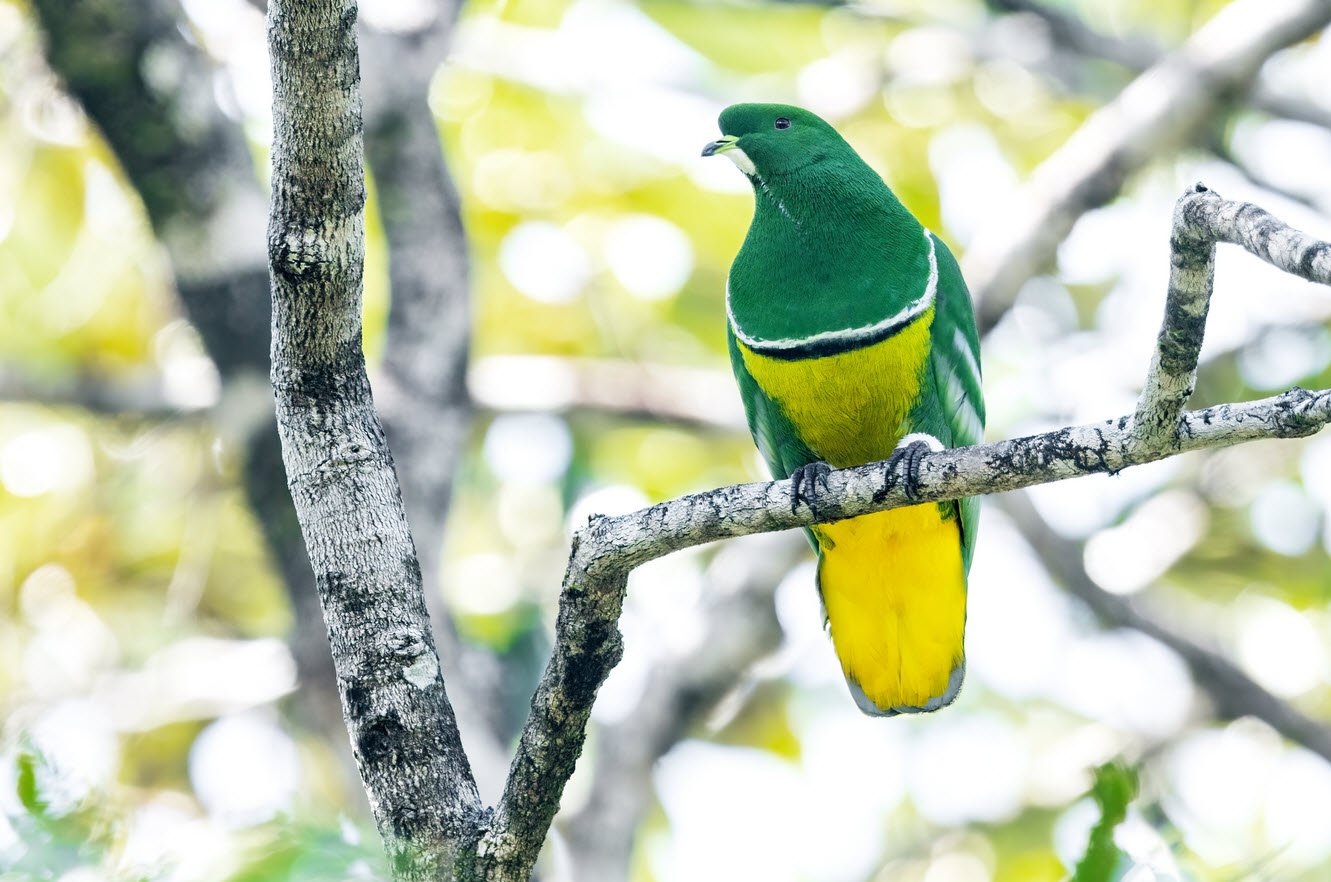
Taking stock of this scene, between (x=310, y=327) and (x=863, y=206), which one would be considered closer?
(x=310, y=327)

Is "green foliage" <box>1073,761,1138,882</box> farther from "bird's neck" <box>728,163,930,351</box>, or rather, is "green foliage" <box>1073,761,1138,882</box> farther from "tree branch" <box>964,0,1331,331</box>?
"tree branch" <box>964,0,1331,331</box>

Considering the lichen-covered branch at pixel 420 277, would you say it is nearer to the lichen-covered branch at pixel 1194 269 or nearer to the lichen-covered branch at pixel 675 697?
the lichen-covered branch at pixel 675 697

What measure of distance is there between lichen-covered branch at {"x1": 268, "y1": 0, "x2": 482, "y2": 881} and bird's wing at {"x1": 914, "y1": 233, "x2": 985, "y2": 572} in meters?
1.61

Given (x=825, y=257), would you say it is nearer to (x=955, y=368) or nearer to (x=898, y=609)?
(x=955, y=368)

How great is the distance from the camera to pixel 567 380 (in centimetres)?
589

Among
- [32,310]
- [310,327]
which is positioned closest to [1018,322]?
[32,310]

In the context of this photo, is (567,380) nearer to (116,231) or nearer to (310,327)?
(116,231)

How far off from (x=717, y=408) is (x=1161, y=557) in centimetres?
205

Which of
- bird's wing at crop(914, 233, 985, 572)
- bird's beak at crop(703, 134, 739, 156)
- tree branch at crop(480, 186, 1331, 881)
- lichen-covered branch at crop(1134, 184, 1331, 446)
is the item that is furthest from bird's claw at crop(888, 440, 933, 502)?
bird's beak at crop(703, 134, 739, 156)

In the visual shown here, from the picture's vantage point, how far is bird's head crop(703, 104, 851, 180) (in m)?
3.87

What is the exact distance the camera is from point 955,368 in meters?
3.74

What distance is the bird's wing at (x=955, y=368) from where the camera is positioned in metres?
3.65

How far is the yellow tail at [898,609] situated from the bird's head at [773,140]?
99 centimetres

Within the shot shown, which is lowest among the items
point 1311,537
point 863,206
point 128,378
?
point 1311,537
